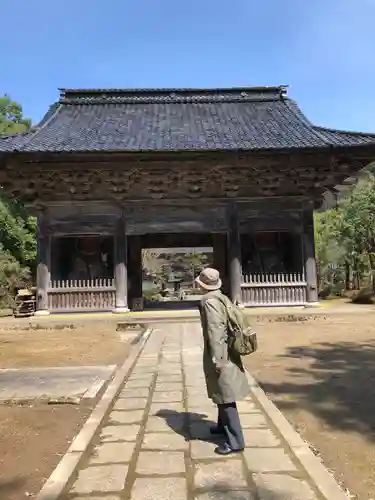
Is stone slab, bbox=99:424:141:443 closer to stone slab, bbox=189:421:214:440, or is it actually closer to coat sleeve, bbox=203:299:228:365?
stone slab, bbox=189:421:214:440

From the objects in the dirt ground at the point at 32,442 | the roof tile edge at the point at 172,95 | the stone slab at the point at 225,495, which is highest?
the roof tile edge at the point at 172,95

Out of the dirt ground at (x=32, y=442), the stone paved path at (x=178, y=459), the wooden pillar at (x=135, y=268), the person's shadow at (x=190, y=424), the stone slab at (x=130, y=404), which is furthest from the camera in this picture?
the wooden pillar at (x=135, y=268)

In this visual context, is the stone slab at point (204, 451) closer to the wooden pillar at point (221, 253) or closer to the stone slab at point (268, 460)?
the stone slab at point (268, 460)

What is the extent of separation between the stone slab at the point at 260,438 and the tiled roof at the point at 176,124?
9726 millimetres

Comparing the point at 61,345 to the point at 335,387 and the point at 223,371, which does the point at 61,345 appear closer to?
the point at 335,387

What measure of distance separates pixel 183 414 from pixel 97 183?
412 inches

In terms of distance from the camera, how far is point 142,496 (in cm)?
284

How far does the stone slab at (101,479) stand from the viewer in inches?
116

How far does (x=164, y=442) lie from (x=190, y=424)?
0.51m

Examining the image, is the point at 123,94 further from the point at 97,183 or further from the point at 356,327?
the point at 356,327

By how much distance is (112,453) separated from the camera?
3557mm

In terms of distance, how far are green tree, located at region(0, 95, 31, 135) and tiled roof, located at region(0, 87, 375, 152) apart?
66.1 feet

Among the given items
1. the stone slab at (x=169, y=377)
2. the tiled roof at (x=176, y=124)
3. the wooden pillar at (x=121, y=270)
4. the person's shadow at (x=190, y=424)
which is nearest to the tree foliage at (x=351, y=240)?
the tiled roof at (x=176, y=124)

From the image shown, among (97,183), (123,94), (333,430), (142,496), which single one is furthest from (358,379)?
(123,94)
